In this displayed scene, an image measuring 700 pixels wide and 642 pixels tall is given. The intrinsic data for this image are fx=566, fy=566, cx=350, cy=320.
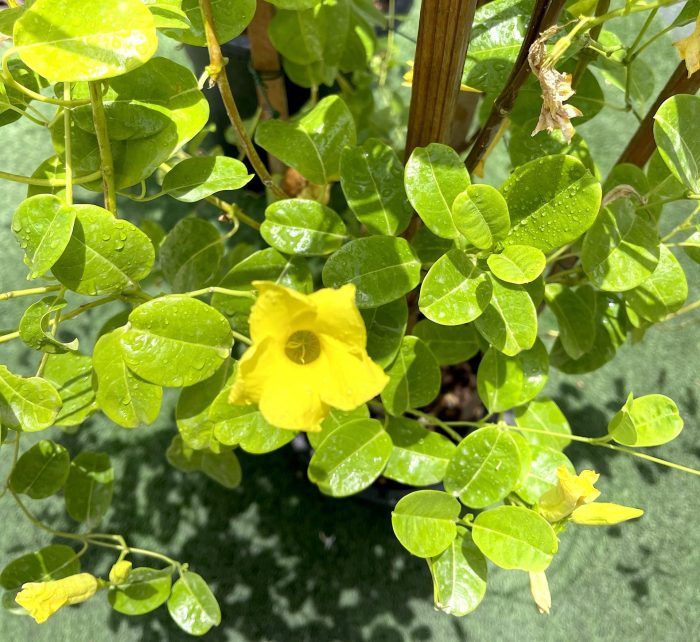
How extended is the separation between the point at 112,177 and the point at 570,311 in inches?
25.6

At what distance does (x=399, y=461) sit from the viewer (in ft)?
2.64

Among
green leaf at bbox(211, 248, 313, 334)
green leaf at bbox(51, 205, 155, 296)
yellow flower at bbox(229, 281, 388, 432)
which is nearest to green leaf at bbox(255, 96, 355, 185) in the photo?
green leaf at bbox(211, 248, 313, 334)

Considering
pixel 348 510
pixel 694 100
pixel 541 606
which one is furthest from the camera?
pixel 348 510

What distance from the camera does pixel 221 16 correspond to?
0.61 meters

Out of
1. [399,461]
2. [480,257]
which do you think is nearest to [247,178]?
[480,257]

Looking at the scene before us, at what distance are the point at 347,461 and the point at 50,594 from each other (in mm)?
396

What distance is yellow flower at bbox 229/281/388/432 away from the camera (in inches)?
17.0

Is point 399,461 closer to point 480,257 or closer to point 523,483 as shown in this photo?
point 523,483

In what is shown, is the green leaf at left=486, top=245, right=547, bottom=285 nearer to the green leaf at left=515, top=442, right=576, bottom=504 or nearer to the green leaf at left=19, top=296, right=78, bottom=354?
the green leaf at left=515, top=442, right=576, bottom=504

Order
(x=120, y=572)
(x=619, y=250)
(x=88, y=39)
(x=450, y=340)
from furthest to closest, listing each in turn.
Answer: (x=450, y=340) < (x=120, y=572) < (x=619, y=250) < (x=88, y=39)

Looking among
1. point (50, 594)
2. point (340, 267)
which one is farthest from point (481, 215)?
point (50, 594)

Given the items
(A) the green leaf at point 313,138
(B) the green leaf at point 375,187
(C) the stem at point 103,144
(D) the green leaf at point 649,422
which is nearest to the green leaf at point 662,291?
(D) the green leaf at point 649,422

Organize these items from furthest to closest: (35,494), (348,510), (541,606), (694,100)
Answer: (348,510) < (35,494) < (541,606) < (694,100)

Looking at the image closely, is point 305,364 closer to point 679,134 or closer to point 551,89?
point 551,89
